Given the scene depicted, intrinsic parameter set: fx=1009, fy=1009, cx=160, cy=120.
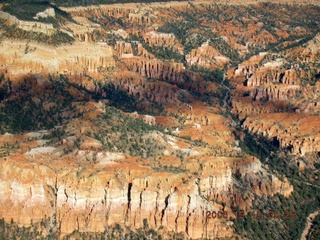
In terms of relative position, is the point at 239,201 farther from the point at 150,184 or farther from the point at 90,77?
the point at 90,77

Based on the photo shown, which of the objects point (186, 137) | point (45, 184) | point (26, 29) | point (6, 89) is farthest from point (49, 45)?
point (45, 184)

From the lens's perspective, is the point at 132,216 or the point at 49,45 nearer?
the point at 132,216

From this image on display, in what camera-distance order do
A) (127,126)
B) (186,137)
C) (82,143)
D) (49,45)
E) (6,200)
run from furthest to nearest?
1. (49,45)
2. (186,137)
3. (127,126)
4. (82,143)
5. (6,200)

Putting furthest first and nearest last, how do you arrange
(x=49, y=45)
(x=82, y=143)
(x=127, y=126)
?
(x=49, y=45) < (x=127, y=126) < (x=82, y=143)

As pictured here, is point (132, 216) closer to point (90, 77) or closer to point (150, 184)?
point (150, 184)

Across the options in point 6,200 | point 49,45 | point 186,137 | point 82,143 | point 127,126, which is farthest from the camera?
point 49,45

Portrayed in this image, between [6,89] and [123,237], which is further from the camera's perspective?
[6,89]

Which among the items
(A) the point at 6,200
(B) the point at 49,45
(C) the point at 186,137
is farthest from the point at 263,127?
(A) the point at 6,200

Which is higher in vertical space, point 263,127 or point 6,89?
point 6,89

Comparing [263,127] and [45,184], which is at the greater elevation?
[45,184]
